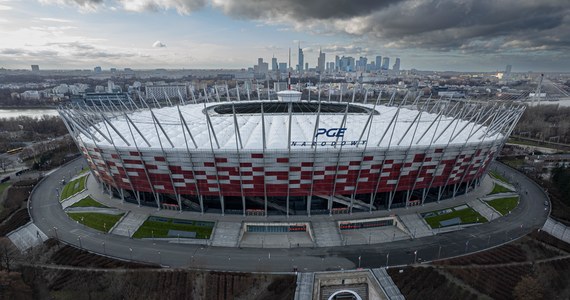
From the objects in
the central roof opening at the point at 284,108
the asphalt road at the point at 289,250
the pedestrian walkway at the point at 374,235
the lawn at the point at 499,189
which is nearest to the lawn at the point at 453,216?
the asphalt road at the point at 289,250

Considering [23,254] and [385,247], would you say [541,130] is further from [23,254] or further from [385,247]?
[23,254]

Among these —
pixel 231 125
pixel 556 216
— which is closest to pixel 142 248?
pixel 231 125

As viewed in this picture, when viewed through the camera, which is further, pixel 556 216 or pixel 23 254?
pixel 556 216

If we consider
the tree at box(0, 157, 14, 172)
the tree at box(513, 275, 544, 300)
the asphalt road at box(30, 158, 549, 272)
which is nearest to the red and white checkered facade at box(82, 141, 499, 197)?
the asphalt road at box(30, 158, 549, 272)

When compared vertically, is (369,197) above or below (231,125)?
below

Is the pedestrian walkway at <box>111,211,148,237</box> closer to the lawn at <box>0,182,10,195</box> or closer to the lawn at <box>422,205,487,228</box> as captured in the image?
the lawn at <box>0,182,10,195</box>

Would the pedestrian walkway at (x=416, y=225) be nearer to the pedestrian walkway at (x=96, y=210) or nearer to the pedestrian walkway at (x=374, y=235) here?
the pedestrian walkway at (x=374, y=235)

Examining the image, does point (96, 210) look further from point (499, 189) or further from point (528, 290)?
point (499, 189)
